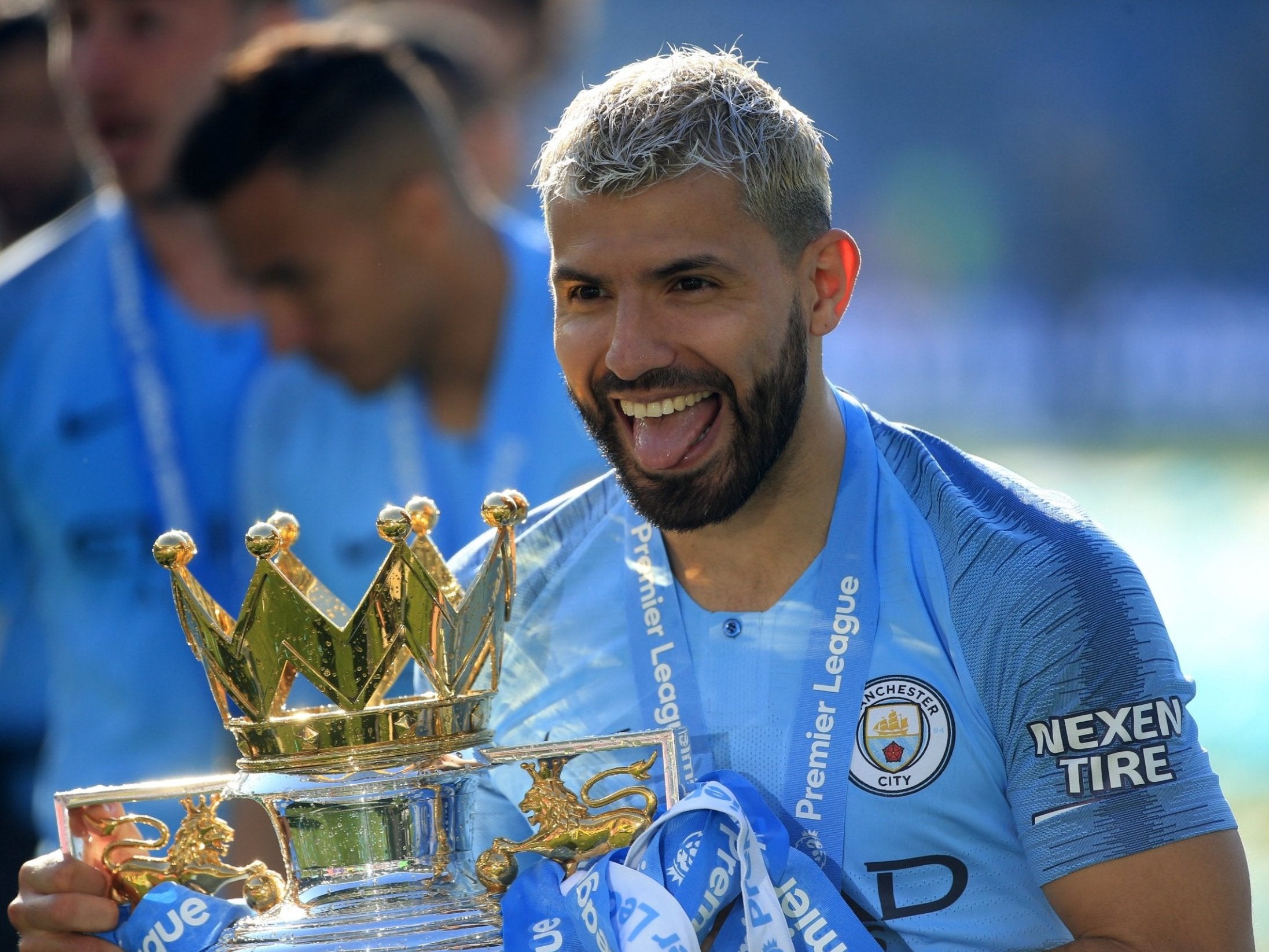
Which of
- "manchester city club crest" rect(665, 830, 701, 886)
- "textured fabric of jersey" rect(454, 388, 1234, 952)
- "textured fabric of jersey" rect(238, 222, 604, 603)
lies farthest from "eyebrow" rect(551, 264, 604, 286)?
"textured fabric of jersey" rect(238, 222, 604, 603)

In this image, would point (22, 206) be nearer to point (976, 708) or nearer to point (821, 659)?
point (821, 659)

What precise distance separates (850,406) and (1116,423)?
3.74 meters

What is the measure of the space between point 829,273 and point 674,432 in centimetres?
28

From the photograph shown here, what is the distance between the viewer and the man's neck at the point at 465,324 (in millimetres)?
3893

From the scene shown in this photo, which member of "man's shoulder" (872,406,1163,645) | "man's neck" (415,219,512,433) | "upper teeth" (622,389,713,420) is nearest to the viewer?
"man's shoulder" (872,406,1163,645)

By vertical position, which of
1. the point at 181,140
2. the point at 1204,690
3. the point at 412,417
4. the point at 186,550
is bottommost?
the point at 1204,690

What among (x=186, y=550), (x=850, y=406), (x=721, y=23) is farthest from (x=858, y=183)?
(x=186, y=550)

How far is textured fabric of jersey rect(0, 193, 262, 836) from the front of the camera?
3.81 metres

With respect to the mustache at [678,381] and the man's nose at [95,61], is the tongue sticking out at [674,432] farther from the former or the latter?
the man's nose at [95,61]

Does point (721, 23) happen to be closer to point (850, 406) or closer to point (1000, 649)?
point (850, 406)

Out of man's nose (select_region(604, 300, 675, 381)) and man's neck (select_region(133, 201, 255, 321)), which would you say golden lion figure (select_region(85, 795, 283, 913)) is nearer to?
man's nose (select_region(604, 300, 675, 381))

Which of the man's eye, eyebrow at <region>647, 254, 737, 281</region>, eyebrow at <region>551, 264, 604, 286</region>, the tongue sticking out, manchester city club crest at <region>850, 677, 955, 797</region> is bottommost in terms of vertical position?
manchester city club crest at <region>850, 677, 955, 797</region>

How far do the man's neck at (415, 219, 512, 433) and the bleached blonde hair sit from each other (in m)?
1.98

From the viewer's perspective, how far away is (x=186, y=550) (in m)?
1.69
